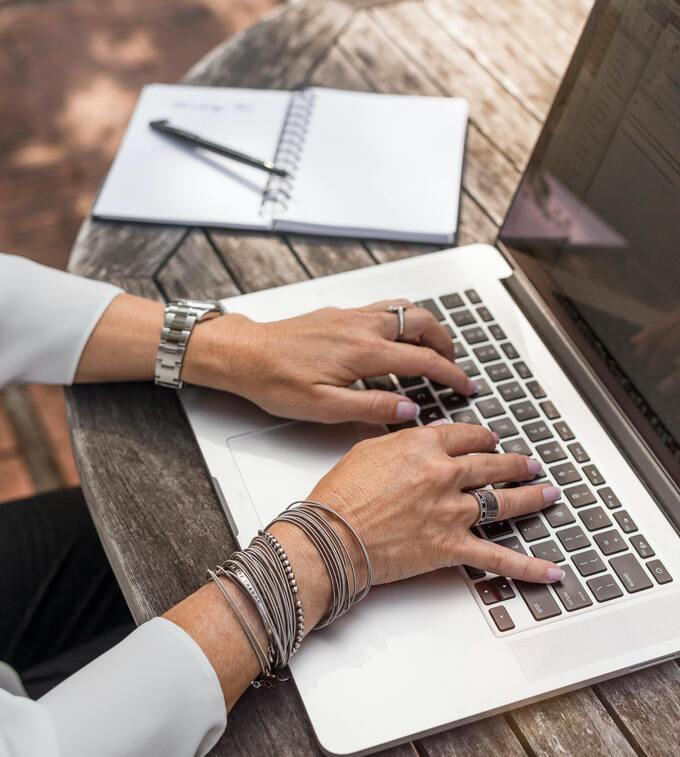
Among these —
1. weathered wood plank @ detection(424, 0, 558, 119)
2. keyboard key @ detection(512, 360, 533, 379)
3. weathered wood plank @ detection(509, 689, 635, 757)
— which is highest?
weathered wood plank @ detection(424, 0, 558, 119)

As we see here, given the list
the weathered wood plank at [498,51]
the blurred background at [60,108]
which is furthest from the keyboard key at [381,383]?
the blurred background at [60,108]

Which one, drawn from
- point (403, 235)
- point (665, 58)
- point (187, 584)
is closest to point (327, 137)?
point (403, 235)

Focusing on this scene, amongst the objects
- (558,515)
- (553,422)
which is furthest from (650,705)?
(553,422)

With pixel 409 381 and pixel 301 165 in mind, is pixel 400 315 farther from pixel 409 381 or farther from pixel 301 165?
pixel 301 165

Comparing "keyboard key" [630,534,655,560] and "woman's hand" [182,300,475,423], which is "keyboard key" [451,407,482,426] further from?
"keyboard key" [630,534,655,560]

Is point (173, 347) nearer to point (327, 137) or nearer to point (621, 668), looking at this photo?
point (327, 137)

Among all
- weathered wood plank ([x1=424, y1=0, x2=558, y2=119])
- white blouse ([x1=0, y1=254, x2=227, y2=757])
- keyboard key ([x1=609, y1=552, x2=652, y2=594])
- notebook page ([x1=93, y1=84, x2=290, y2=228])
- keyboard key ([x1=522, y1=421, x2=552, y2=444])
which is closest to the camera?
white blouse ([x1=0, y1=254, x2=227, y2=757])

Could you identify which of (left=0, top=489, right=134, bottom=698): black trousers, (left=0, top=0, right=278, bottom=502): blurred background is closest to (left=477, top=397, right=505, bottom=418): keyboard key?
(left=0, top=489, right=134, bottom=698): black trousers

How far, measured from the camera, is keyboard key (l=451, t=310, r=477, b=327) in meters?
0.91

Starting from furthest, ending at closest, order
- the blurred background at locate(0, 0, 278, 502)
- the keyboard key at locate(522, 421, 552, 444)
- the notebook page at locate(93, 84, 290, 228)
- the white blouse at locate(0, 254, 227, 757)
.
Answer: the blurred background at locate(0, 0, 278, 502)
the notebook page at locate(93, 84, 290, 228)
the keyboard key at locate(522, 421, 552, 444)
the white blouse at locate(0, 254, 227, 757)

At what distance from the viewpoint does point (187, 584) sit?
73 cm

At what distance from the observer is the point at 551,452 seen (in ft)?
2.61

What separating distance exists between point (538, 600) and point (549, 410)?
0.70ft

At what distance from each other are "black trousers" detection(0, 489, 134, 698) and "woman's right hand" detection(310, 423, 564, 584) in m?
0.40
